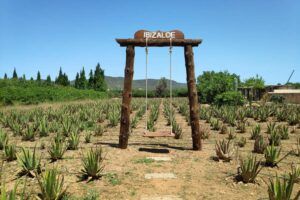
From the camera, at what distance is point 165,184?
564 centimetres

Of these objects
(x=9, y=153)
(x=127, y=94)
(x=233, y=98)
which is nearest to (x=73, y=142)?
(x=9, y=153)

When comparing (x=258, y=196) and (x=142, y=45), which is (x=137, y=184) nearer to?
(x=258, y=196)

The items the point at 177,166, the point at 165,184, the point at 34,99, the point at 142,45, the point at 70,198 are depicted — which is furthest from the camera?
the point at 34,99

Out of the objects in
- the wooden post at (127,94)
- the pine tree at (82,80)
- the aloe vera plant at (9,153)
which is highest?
the pine tree at (82,80)

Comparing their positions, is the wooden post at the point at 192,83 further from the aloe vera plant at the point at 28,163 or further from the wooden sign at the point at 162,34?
the aloe vera plant at the point at 28,163

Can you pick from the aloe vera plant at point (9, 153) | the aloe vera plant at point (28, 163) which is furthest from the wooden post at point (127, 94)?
the aloe vera plant at point (28, 163)

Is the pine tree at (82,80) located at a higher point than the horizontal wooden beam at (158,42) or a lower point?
higher

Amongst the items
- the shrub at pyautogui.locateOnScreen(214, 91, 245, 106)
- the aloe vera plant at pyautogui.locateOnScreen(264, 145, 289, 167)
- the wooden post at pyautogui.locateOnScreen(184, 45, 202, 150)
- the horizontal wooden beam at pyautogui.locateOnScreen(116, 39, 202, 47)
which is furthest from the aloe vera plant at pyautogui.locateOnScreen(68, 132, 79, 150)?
the shrub at pyautogui.locateOnScreen(214, 91, 245, 106)

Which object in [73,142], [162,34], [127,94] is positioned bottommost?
[73,142]

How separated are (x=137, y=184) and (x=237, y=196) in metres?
1.75

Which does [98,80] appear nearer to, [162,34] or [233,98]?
[233,98]

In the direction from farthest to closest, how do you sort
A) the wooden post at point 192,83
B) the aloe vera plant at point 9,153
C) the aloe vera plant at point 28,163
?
the wooden post at point 192,83
the aloe vera plant at point 9,153
the aloe vera plant at point 28,163

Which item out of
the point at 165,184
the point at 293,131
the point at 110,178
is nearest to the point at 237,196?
the point at 165,184

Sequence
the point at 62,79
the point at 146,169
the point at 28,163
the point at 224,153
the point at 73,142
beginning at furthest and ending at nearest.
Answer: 1. the point at 62,79
2. the point at 73,142
3. the point at 224,153
4. the point at 146,169
5. the point at 28,163
